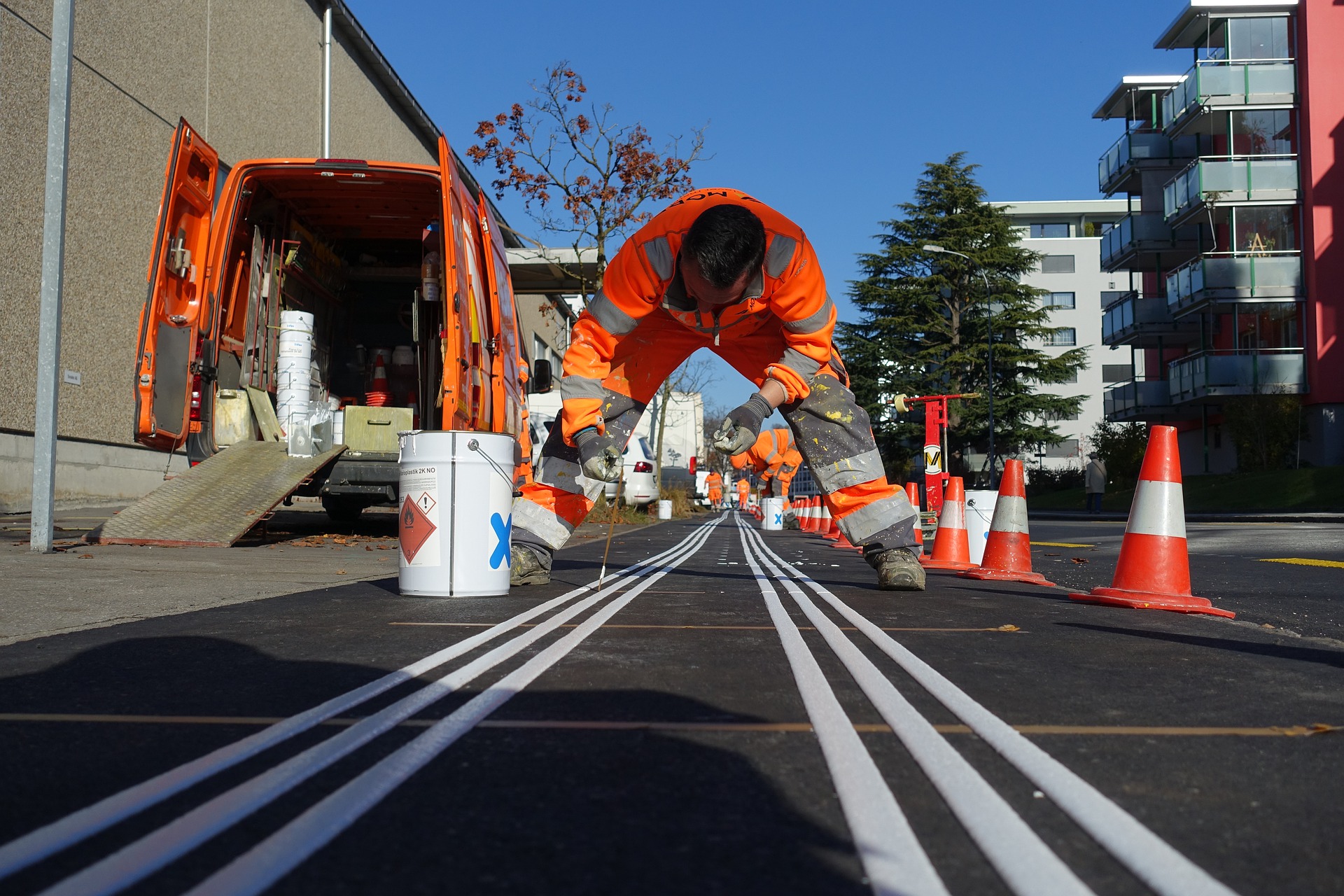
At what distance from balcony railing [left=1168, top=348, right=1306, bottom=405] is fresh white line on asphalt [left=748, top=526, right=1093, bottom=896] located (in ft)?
115

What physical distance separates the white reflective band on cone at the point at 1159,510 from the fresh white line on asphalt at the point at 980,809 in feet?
9.55

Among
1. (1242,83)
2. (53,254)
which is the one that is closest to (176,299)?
(53,254)

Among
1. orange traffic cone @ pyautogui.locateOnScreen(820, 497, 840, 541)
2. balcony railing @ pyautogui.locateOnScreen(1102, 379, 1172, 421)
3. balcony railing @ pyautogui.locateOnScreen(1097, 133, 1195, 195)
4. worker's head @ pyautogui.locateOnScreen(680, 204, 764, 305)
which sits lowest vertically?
orange traffic cone @ pyautogui.locateOnScreen(820, 497, 840, 541)

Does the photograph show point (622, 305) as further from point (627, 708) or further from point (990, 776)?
point (990, 776)

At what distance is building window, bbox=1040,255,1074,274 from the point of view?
247ft

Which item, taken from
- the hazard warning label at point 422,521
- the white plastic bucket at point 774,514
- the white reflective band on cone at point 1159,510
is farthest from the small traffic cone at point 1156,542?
the white plastic bucket at point 774,514

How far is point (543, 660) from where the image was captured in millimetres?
3275

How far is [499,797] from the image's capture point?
1.88 meters

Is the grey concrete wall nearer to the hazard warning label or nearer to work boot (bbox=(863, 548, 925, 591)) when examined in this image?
the hazard warning label

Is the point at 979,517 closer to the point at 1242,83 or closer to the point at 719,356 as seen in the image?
the point at 719,356

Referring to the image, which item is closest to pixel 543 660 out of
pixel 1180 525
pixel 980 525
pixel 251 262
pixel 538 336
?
pixel 1180 525

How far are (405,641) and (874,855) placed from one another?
247 centimetres

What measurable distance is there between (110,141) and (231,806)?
50.6ft

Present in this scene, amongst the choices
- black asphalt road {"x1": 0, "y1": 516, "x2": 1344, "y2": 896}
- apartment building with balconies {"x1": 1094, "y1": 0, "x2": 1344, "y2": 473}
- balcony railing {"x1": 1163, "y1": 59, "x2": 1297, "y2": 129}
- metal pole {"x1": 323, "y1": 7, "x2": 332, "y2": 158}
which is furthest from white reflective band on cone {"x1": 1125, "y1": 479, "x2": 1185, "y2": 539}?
balcony railing {"x1": 1163, "y1": 59, "x2": 1297, "y2": 129}
